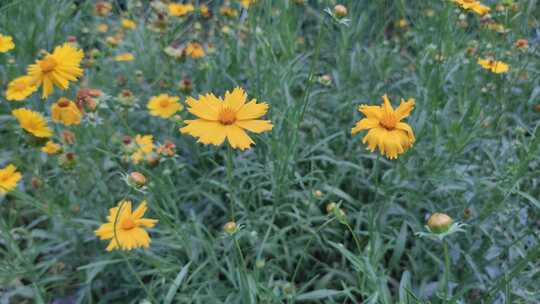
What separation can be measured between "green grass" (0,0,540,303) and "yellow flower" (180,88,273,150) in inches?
9.6

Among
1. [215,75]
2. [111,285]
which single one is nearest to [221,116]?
[111,285]

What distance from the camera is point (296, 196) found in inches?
60.4

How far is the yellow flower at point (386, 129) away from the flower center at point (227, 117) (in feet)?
0.84

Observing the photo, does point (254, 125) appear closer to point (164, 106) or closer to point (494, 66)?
point (164, 106)

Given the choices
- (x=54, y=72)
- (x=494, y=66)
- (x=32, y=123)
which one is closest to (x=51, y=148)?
(x=32, y=123)

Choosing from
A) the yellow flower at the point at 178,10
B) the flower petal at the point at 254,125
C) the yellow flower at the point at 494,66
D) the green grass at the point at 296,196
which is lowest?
the green grass at the point at 296,196

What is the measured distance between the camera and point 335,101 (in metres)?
1.99

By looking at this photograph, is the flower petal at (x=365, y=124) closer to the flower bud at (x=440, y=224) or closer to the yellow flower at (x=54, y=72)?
the flower bud at (x=440, y=224)

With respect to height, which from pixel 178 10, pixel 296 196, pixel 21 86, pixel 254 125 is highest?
pixel 254 125

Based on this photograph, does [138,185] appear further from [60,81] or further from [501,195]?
[501,195]

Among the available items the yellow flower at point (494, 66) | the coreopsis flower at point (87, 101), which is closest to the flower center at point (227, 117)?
the coreopsis flower at point (87, 101)

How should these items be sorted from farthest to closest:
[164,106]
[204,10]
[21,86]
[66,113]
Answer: [204,10]
[164,106]
[21,86]
[66,113]

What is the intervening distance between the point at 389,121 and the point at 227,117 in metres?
0.35

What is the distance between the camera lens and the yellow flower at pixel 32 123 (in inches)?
56.3
